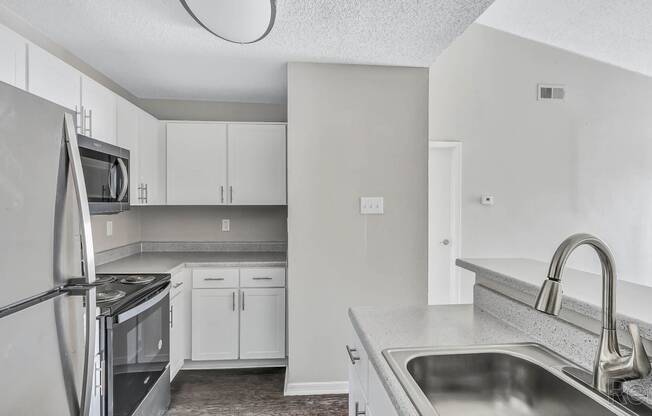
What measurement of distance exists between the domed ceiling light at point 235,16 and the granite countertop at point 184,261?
157cm

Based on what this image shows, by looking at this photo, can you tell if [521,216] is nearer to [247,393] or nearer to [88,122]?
[247,393]

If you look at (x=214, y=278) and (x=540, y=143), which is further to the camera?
(x=540, y=143)

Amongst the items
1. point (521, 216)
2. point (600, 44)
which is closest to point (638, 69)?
point (600, 44)

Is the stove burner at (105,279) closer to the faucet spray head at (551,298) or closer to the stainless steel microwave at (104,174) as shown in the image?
the stainless steel microwave at (104,174)

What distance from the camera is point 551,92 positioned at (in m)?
4.02

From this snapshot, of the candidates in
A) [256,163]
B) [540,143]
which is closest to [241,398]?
[256,163]

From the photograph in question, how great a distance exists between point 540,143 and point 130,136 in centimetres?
397

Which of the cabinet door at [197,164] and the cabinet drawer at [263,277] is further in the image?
the cabinet door at [197,164]

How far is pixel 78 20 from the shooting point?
6.68ft

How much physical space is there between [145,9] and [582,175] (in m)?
4.40

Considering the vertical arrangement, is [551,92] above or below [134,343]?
above

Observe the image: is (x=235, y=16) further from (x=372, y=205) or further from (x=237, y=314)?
(x=237, y=314)

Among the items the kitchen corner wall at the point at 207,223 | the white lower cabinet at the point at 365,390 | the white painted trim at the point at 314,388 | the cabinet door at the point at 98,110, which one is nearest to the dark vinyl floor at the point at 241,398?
the white painted trim at the point at 314,388

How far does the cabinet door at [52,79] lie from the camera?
1.67 meters
